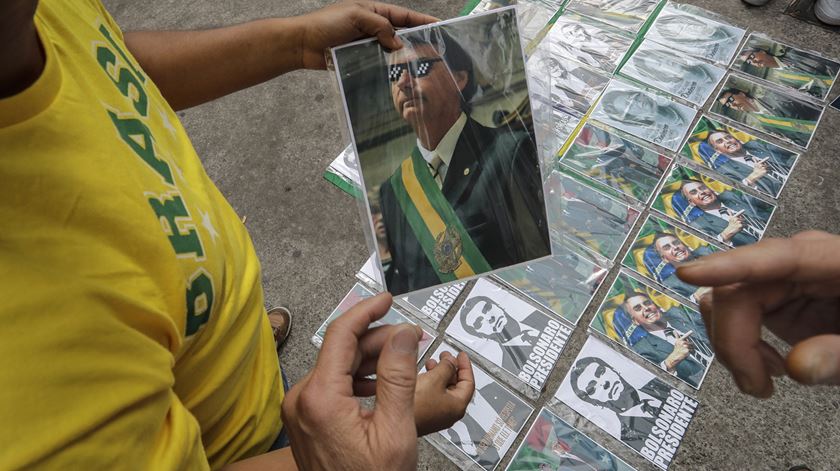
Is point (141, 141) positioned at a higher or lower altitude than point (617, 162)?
higher

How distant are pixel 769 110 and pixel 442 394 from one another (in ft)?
4.88

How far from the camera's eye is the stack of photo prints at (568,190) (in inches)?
35.3

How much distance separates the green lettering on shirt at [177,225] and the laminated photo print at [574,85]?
1365mm

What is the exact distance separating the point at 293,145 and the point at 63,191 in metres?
1.37

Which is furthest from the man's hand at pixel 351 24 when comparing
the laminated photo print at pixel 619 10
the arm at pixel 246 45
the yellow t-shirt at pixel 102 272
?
the laminated photo print at pixel 619 10

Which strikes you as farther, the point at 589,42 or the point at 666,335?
the point at 589,42

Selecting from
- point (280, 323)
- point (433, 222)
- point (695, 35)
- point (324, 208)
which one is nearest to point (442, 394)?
point (433, 222)

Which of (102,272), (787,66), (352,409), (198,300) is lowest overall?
(787,66)

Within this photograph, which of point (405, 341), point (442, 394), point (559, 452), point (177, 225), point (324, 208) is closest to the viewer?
point (177, 225)

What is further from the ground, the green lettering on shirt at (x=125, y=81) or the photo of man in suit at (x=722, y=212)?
the green lettering on shirt at (x=125, y=81)

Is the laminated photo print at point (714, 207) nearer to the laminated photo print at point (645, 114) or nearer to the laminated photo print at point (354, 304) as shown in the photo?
the laminated photo print at point (645, 114)

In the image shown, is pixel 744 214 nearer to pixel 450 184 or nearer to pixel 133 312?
pixel 450 184

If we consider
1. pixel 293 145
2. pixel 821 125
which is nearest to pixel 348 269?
pixel 293 145

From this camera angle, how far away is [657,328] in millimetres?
1322
